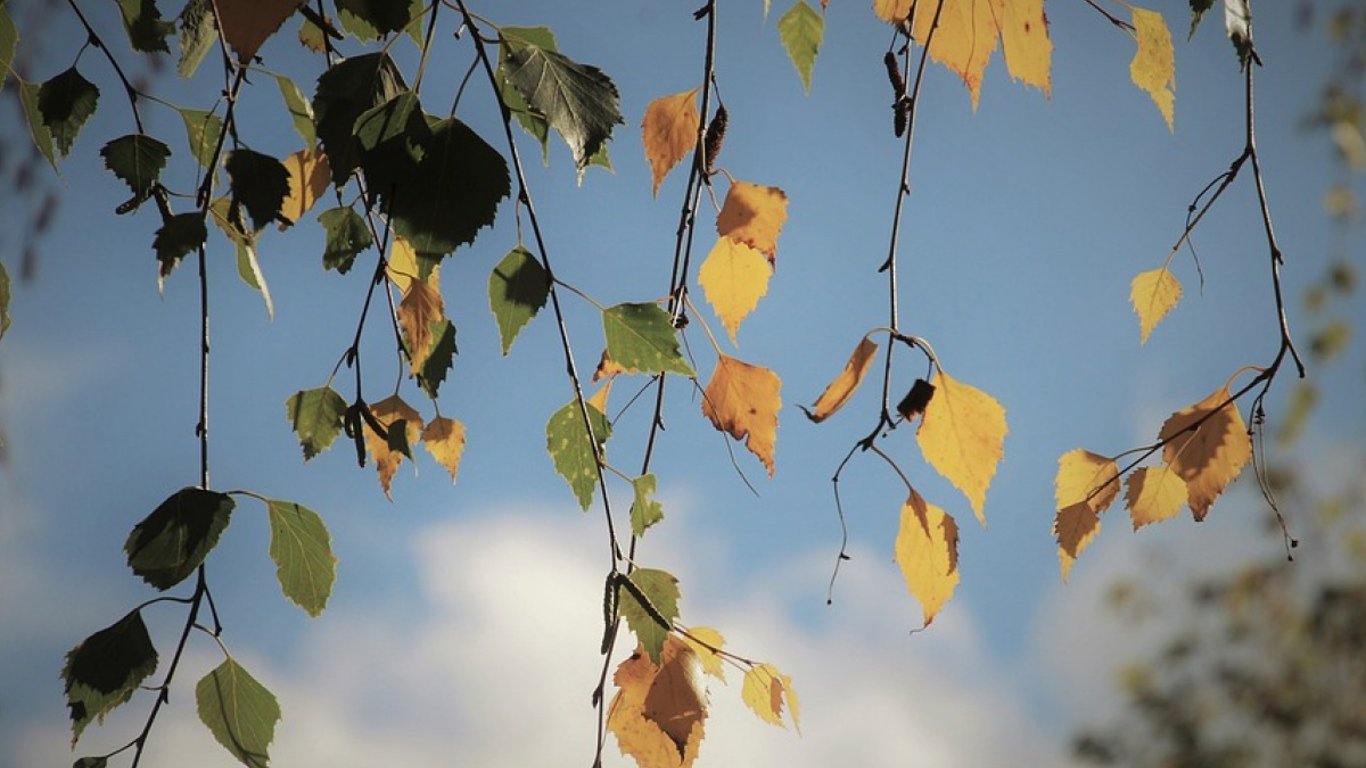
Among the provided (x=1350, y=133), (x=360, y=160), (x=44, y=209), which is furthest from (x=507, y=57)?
(x=1350, y=133)

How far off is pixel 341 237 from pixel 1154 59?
0.46 m

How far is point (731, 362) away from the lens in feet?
2.06

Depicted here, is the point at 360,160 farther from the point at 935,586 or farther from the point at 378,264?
the point at 935,586

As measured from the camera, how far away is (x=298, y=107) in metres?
0.69

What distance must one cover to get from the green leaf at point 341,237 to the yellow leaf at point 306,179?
1cm

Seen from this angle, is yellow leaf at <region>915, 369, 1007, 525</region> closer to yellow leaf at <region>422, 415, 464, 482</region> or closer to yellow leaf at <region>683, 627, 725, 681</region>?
yellow leaf at <region>683, 627, 725, 681</region>

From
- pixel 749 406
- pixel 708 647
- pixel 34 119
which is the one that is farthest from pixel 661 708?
pixel 34 119

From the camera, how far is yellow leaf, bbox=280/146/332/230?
26.6 inches

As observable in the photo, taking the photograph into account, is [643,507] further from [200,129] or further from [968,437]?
[200,129]

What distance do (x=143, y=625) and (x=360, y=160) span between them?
0.26 meters

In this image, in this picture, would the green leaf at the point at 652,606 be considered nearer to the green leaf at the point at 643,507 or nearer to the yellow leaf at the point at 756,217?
the green leaf at the point at 643,507

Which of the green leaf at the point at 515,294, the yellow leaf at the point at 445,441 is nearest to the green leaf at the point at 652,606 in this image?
the green leaf at the point at 515,294

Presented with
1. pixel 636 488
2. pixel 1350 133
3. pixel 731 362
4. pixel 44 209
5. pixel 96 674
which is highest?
pixel 1350 133

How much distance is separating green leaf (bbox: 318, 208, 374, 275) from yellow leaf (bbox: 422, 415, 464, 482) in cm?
16
